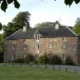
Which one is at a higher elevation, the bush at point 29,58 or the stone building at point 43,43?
the stone building at point 43,43

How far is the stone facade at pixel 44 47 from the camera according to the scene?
66750 millimetres

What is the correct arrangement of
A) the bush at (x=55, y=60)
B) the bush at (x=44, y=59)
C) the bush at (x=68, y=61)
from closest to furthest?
the bush at (x=68, y=61) < the bush at (x=55, y=60) < the bush at (x=44, y=59)

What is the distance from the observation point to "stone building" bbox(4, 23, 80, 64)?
2653 inches

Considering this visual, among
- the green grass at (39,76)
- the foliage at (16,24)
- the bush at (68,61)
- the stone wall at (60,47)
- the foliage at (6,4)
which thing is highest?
the foliage at (16,24)

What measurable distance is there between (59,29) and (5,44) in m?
16.0

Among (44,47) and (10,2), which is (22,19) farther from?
(10,2)

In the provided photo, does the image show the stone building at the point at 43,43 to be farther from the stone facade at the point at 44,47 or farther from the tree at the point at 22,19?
the tree at the point at 22,19

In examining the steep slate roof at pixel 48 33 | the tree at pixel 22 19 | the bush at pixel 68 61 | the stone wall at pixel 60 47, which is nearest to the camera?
the bush at pixel 68 61

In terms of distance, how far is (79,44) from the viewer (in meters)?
66.2

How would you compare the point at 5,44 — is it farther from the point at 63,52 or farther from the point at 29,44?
the point at 63,52

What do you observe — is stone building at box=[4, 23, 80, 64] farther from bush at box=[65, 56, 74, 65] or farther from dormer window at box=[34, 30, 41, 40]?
bush at box=[65, 56, 74, 65]

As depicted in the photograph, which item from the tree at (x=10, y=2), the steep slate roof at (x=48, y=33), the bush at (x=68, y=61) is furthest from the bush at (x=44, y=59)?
the tree at (x=10, y=2)

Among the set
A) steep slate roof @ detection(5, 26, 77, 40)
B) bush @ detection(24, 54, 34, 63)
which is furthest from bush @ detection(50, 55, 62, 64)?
bush @ detection(24, 54, 34, 63)

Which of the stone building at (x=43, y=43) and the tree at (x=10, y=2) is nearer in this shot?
the tree at (x=10, y=2)
